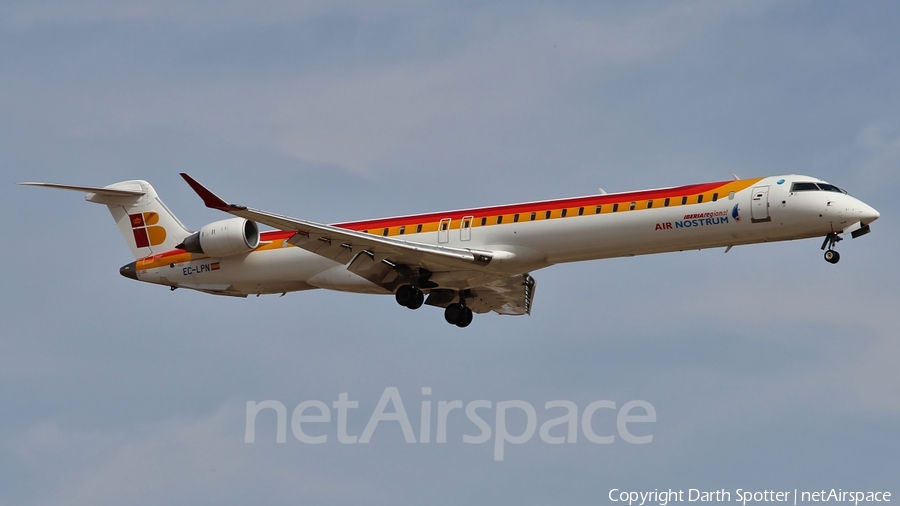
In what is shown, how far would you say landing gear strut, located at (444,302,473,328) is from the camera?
32.9m

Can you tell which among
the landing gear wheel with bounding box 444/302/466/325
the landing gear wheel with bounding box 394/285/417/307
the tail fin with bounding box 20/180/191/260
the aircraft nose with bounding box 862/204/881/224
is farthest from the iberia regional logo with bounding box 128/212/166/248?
the aircraft nose with bounding box 862/204/881/224

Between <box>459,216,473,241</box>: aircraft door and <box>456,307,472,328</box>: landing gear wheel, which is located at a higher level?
<box>459,216,473,241</box>: aircraft door

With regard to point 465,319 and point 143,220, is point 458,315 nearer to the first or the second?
point 465,319

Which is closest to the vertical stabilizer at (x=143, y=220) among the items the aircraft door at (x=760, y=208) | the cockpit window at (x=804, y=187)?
the aircraft door at (x=760, y=208)

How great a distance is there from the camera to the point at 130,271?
33.8 metres

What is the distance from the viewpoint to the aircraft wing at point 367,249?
28.5 metres

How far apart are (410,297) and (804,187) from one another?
31.5 ft

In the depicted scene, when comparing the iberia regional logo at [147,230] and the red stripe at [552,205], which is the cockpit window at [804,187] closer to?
the red stripe at [552,205]

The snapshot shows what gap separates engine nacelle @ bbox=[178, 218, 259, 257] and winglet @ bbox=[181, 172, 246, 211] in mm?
4449

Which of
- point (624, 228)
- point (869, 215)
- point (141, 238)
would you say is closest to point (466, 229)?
point (624, 228)

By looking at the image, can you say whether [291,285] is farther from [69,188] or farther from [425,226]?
[69,188]

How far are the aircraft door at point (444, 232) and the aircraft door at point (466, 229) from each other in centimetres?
35

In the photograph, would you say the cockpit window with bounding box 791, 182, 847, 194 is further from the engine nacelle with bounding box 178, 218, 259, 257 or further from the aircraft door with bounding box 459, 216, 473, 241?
the engine nacelle with bounding box 178, 218, 259, 257

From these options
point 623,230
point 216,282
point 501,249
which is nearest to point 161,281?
point 216,282
